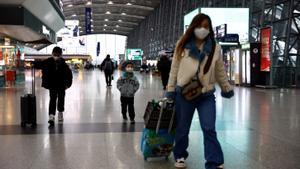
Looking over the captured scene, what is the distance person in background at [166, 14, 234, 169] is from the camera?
15.0ft

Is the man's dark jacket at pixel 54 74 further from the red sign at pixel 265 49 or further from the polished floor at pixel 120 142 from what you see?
the red sign at pixel 265 49

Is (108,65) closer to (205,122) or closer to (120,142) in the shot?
(120,142)

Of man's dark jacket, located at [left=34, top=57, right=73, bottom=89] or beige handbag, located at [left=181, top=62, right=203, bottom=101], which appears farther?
man's dark jacket, located at [left=34, top=57, right=73, bottom=89]

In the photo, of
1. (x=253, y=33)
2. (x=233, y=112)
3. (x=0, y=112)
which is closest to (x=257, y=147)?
(x=233, y=112)

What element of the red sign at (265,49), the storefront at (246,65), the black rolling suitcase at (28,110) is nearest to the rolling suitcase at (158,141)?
the black rolling suitcase at (28,110)

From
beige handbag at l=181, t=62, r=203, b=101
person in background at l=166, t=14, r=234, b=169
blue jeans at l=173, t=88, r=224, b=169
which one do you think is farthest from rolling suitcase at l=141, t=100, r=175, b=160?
beige handbag at l=181, t=62, r=203, b=101

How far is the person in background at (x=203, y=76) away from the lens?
4.58 m

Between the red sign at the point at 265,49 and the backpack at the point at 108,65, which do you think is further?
the backpack at the point at 108,65

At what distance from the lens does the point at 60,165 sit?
17.1 feet

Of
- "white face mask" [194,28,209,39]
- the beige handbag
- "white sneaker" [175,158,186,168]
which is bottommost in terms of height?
"white sneaker" [175,158,186,168]

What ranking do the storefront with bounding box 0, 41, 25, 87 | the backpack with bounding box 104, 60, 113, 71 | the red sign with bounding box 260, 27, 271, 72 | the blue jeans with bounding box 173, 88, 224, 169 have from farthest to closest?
the storefront with bounding box 0, 41, 25, 87 < the backpack with bounding box 104, 60, 113, 71 < the red sign with bounding box 260, 27, 271, 72 < the blue jeans with bounding box 173, 88, 224, 169

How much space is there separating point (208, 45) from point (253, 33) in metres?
24.3

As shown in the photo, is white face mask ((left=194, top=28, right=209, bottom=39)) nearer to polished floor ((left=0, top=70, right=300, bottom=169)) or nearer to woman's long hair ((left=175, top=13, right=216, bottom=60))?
woman's long hair ((left=175, top=13, right=216, bottom=60))

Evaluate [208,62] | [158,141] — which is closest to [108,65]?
[158,141]
